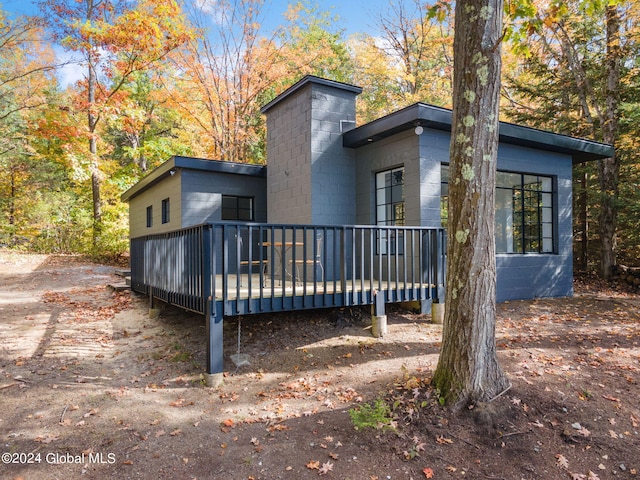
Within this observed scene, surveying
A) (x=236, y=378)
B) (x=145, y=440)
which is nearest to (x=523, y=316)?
(x=236, y=378)

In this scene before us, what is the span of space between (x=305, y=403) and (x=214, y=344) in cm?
109

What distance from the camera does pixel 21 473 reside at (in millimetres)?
2525

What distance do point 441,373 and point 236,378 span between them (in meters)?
2.04

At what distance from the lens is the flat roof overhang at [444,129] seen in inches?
233

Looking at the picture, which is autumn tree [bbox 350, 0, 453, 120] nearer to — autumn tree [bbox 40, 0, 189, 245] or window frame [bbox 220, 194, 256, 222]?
autumn tree [bbox 40, 0, 189, 245]

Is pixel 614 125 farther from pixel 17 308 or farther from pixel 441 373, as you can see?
pixel 17 308

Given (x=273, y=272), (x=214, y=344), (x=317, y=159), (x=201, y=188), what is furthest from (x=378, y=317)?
(x=201, y=188)

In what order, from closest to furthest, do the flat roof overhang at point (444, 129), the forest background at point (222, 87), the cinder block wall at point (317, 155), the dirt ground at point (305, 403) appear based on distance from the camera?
the dirt ground at point (305, 403)
the flat roof overhang at point (444, 129)
the cinder block wall at point (317, 155)
the forest background at point (222, 87)

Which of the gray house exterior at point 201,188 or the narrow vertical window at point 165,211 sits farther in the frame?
the narrow vertical window at point 165,211

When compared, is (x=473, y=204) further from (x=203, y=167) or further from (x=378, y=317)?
(x=203, y=167)

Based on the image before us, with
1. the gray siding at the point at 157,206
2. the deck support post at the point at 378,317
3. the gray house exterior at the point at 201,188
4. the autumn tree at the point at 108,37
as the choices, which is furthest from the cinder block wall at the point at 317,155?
the autumn tree at the point at 108,37

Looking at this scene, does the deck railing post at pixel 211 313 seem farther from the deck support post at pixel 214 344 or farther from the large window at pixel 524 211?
the large window at pixel 524 211

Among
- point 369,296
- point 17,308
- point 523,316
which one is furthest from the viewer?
point 17,308

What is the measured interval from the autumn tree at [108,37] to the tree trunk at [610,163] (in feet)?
38.7
